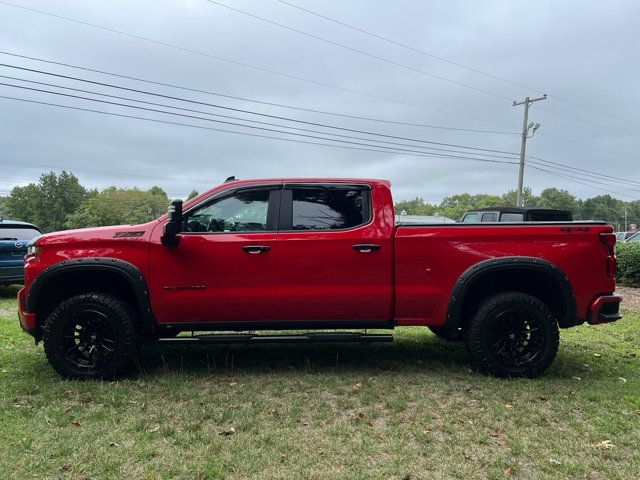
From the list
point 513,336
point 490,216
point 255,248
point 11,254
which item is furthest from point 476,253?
point 490,216

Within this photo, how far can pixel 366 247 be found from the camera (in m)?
4.47

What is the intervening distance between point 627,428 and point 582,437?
0.41 m

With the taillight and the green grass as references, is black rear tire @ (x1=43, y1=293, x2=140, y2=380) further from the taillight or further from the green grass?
the taillight

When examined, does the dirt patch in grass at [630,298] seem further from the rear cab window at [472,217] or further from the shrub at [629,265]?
the rear cab window at [472,217]

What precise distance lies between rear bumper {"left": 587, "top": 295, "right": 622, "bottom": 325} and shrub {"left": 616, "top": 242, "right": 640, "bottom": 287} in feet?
27.8

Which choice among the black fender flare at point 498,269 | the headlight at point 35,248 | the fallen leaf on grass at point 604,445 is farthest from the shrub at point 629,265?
the headlight at point 35,248

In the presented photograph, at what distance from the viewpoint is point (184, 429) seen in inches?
138

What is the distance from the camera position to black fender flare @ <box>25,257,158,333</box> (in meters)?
4.38

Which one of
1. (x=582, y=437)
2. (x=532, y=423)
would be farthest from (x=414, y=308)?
(x=582, y=437)

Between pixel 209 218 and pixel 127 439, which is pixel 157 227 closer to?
pixel 209 218

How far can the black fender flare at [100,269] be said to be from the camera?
4375 mm

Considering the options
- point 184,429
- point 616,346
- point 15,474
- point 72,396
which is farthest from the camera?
point 616,346

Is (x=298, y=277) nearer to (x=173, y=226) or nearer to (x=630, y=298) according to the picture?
(x=173, y=226)

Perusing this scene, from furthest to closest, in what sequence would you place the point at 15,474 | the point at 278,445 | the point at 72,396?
the point at 72,396 → the point at 278,445 → the point at 15,474
